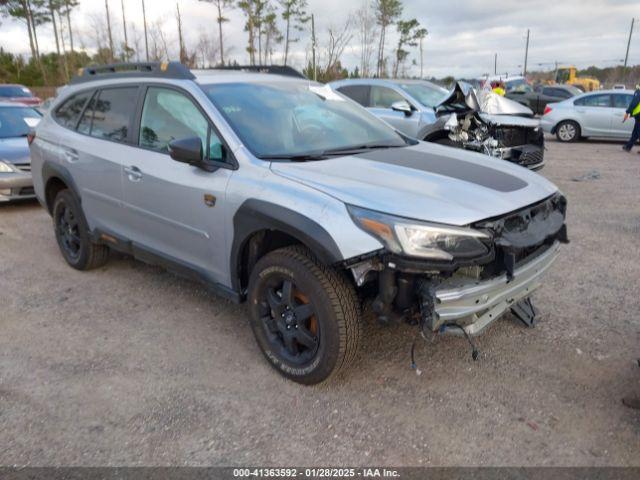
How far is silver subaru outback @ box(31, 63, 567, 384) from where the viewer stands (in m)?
2.65

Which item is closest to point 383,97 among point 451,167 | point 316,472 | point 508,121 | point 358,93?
point 358,93

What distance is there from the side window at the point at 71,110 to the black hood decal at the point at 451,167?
2890 millimetres

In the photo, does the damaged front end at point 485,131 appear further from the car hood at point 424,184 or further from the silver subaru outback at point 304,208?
the car hood at point 424,184

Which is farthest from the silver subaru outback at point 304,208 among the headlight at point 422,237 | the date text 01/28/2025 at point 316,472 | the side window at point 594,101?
the side window at point 594,101

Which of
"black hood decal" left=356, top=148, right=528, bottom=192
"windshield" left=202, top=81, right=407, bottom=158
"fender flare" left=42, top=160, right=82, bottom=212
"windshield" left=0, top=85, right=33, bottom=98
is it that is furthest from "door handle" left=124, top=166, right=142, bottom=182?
"windshield" left=0, top=85, right=33, bottom=98

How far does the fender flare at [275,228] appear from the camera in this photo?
2678 mm

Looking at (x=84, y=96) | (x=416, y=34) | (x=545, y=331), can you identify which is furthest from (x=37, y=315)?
(x=416, y=34)

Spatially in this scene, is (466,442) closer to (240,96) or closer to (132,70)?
(240,96)

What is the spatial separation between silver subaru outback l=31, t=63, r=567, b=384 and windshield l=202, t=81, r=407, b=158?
14 mm

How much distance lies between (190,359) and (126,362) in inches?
16.2

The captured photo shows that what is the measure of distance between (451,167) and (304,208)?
3.59 ft

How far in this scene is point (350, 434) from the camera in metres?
2.71

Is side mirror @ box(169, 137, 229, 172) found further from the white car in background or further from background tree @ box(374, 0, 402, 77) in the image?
background tree @ box(374, 0, 402, 77)

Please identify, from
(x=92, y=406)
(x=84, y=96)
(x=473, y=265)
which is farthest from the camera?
(x=84, y=96)
